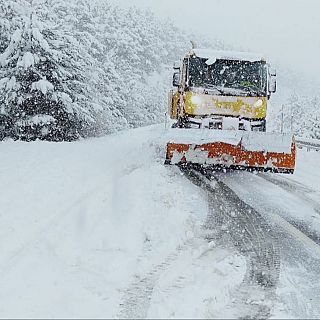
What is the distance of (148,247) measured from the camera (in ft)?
16.4

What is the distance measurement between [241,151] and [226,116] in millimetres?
1094

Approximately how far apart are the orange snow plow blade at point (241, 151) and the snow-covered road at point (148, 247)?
53cm

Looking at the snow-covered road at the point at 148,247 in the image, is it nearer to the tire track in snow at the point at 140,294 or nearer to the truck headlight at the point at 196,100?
the tire track in snow at the point at 140,294

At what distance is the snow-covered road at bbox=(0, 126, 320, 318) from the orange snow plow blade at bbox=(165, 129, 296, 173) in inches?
20.8

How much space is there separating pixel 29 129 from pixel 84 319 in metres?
15.4

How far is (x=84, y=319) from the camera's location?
3.46 metres

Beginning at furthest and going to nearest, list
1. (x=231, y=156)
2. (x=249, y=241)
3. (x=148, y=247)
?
1. (x=231, y=156)
2. (x=249, y=241)
3. (x=148, y=247)

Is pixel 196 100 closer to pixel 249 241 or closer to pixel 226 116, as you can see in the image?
pixel 226 116

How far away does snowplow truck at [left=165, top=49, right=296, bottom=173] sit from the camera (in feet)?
30.4

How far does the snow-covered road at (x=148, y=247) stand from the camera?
3783mm

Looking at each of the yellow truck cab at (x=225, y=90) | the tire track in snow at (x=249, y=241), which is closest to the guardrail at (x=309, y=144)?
the yellow truck cab at (x=225, y=90)

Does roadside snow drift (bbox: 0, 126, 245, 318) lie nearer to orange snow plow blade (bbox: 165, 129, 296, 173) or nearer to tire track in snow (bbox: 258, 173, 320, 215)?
orange snow plow blade (bbox: 165, 129, 296, 173)

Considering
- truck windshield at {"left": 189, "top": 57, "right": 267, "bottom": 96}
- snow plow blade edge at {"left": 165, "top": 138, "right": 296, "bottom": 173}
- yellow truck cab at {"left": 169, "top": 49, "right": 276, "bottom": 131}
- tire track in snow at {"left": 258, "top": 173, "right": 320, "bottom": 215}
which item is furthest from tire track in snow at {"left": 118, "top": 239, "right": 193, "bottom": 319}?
truck windshield at {"left": 189, "top": 57, "right": 267, "bottom": 96}

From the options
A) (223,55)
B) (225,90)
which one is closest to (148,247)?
(225,90)
